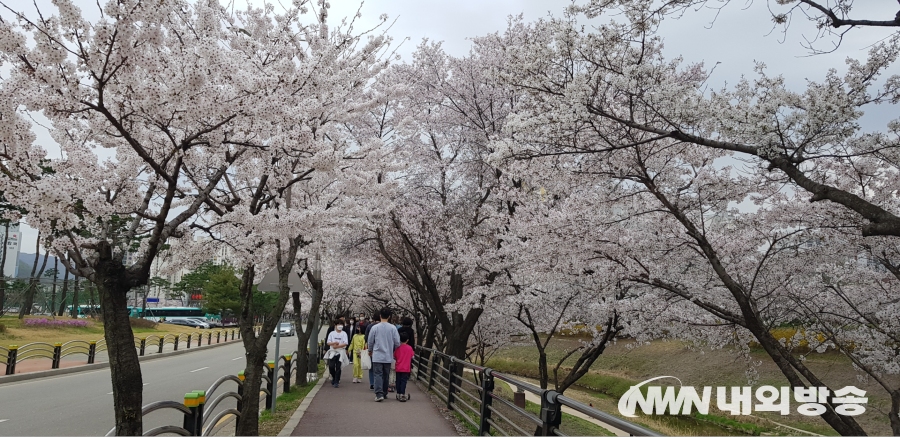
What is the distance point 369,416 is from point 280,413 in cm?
186

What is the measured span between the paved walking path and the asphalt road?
1801mm

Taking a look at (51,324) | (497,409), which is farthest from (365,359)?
(51,324)

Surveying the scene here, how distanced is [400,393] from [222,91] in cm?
798

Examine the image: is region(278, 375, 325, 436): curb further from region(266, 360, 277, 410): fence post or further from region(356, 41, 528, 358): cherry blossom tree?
region(356, 41, 528, 358): cherry blossom tree

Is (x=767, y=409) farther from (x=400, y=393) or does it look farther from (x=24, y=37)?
(x=24, y=37)

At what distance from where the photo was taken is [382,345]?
1106 cm

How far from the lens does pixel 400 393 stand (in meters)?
11.6

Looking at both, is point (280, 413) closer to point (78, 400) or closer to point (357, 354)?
point (357, 354)

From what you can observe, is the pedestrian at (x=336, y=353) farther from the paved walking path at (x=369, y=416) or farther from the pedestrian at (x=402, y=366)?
the pedestrian at (x=402, y=366)

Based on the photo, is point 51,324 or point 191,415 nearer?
point 191,415

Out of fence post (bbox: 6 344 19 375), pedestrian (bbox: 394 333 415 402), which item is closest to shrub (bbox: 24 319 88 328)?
fence post (bbox: 6 344 19 375)

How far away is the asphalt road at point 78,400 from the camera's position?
944 cm

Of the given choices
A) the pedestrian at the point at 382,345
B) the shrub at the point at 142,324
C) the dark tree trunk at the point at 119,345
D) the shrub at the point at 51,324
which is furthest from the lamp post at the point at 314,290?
the shrub at the point at 142,324

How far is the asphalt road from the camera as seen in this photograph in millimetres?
9438
